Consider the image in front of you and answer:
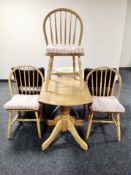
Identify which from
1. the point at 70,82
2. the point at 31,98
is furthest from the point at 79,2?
the point at 31,98

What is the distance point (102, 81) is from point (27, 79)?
1084 millimetres

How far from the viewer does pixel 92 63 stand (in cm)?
421

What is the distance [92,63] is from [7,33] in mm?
2112

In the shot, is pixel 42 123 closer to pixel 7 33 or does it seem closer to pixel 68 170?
pixel 68 170

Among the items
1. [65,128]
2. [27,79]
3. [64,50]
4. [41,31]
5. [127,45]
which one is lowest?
[65,128]

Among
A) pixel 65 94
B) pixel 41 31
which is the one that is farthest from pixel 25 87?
pixel 41 31

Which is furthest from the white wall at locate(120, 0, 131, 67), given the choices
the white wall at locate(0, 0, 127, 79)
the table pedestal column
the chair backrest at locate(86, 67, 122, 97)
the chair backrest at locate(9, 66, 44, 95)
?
the table pedestal column

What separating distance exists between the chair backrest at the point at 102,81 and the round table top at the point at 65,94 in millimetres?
214

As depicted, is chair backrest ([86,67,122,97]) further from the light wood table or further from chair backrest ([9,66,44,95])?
chair backrest ([9,66,44,95])

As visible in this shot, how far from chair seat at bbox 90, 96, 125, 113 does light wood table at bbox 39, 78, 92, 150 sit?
0.19 metres

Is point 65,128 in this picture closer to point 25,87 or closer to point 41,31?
point 25,87

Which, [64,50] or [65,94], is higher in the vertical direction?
[64,50]

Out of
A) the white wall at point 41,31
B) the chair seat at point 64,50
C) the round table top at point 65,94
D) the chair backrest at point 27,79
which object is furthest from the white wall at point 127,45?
the chair seat at point 64,50

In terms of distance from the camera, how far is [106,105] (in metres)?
2.08
